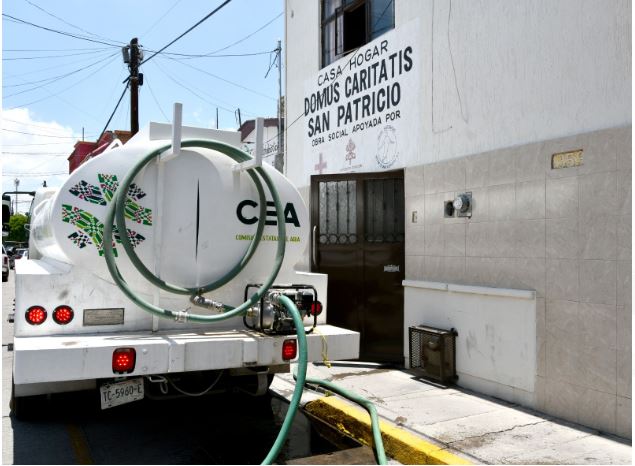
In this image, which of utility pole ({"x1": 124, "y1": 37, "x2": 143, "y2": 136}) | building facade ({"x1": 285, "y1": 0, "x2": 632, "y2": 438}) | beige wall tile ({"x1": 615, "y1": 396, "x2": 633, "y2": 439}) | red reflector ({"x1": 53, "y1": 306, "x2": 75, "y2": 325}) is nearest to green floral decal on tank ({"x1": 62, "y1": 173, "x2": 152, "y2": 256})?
red reflector ({"x1": 53, "y1": 306, "x2": 75, "y2": 325})

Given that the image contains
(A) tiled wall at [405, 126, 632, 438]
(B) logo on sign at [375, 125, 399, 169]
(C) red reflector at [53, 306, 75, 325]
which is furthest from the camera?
(B) logo on sign at [375, 125, 399, 169]

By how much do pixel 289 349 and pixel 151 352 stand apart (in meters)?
1.07

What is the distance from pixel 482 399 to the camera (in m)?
6.01

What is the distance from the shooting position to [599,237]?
4.96m

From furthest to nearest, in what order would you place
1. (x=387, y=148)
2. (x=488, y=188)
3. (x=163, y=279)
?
(x=387, y=148), (x=488, y=188), (x=163, y=279)

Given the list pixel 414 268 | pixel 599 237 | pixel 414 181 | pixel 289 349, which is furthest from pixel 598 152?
pixel 289 349

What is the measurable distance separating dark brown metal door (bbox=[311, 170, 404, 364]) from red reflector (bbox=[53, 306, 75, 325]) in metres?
4.25

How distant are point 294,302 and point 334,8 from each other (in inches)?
234

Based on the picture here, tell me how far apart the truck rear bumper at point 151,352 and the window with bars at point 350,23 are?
16.7ft

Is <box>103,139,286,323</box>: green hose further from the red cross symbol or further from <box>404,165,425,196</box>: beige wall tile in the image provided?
the red cross symbol

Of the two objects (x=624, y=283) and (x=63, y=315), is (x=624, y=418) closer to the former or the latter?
(x=624, y=283)

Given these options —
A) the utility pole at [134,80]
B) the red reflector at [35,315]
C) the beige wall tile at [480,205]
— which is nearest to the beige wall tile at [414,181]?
the beige wall tile at [480,205]

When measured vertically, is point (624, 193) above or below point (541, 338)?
above

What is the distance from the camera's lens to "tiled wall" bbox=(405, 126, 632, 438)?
15.7ft
